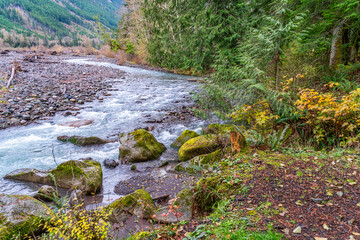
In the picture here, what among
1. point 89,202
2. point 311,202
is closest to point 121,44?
point 89,202

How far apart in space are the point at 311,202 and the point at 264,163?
1187 millimetres

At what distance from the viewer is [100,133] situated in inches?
344

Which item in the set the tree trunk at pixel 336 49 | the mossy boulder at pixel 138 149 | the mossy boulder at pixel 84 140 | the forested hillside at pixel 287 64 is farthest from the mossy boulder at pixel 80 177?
the tree trunk at pixel 336 49

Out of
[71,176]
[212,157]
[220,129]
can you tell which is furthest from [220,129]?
[71,176]

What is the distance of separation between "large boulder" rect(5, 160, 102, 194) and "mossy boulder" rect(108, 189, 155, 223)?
132 centimetres

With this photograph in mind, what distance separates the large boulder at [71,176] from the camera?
16.5ft

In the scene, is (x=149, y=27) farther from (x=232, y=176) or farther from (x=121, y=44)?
(x=232, y=176)

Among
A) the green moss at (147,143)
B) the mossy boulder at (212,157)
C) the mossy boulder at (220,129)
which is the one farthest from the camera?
the mossy boulder at (220,129)

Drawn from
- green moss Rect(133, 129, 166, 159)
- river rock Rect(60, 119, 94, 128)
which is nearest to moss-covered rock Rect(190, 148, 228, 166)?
green moss Rect(133, 129, 166, 159)

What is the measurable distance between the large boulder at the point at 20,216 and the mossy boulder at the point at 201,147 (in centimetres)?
372

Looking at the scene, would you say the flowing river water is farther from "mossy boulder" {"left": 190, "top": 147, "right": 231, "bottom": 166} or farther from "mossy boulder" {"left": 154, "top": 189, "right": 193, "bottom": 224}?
"mossy boulder" {"left": 154, "top": 189, "right": 193, "bottom": 224}

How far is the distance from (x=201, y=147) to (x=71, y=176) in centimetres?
361

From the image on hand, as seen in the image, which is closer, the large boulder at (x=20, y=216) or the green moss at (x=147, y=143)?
the large boulder at (x=20, y=216)

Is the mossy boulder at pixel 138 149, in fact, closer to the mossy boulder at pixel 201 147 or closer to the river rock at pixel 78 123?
the mossy boulder at pixel 201 147
